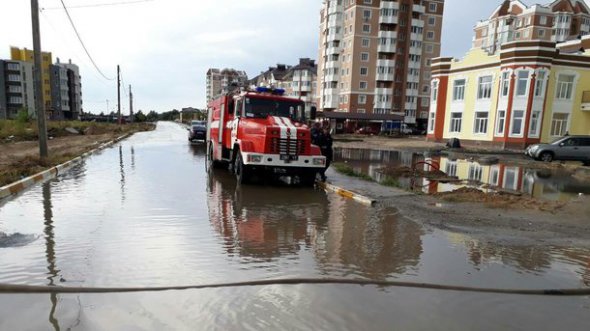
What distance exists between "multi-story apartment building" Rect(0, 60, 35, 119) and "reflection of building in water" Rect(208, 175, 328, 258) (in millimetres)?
96218

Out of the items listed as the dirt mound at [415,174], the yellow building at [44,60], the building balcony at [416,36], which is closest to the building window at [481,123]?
the dirt mound at [415,174]

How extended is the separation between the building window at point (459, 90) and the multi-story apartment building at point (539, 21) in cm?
4500

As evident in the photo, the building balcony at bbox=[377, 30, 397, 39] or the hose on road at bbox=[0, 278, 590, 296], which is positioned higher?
the building balcony at bbox=[377, 30, 397, 39]

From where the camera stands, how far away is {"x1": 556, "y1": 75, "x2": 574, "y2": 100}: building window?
34031mm

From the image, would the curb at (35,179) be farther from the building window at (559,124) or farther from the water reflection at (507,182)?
the building window at (559,124)

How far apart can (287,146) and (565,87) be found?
33456 millimetres

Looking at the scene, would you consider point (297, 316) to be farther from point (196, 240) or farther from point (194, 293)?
point (196, 240)

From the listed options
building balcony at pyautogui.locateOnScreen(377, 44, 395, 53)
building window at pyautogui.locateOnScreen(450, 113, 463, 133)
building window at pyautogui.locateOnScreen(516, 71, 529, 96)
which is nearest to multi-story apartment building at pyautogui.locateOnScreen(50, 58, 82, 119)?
building balcony at pyautogui.locateOnScreen(377, 44, 395, 53)

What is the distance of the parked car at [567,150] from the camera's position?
23.5 meters

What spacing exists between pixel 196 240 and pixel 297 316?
9.06 ft

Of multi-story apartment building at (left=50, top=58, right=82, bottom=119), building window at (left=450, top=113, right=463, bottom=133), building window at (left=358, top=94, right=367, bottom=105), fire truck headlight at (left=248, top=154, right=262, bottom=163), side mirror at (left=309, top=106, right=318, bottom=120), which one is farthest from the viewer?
multi-story apartment building at (left=50, top=58, right=82, bottom=119)

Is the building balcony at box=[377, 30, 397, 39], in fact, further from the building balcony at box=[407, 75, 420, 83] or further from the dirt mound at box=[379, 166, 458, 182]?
the dirt mound at box=[379, 166, 458, 182]

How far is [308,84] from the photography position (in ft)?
314

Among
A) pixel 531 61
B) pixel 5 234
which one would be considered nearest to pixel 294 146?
pixel 5 234
